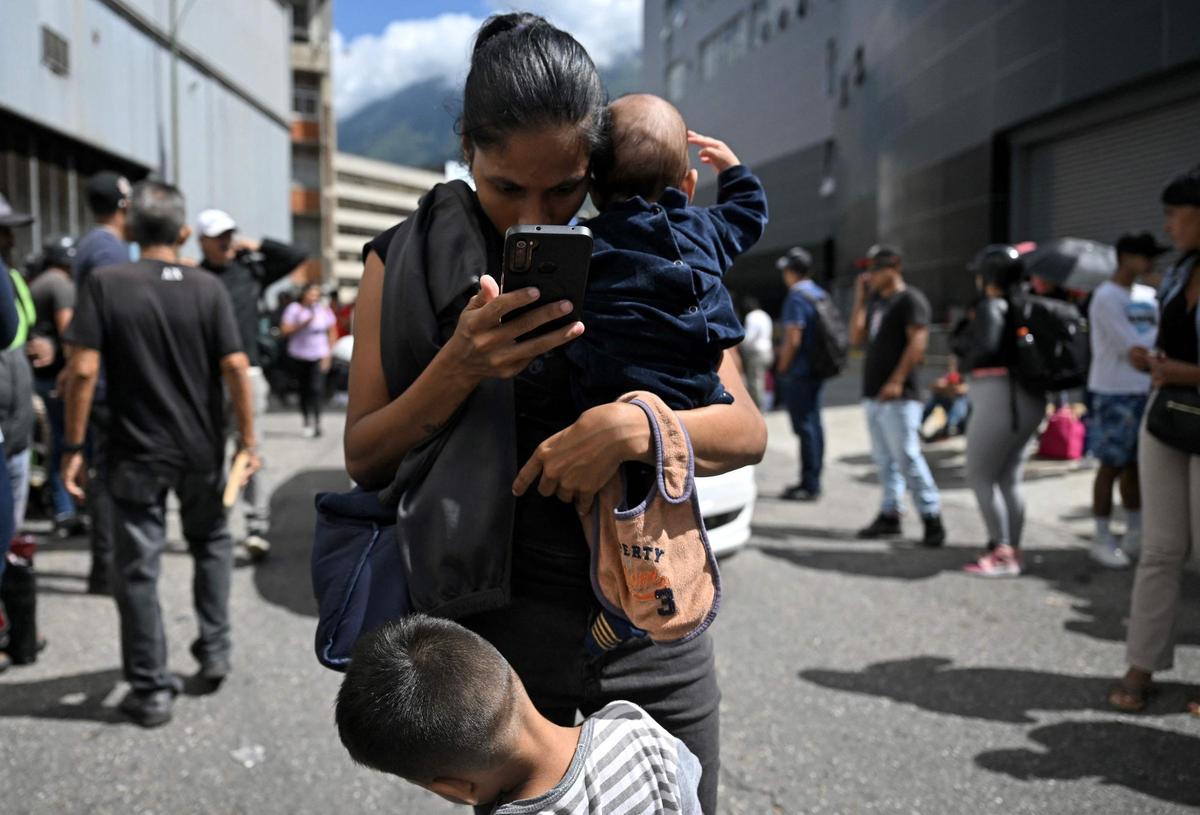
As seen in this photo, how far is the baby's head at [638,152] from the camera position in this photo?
160 centimetres

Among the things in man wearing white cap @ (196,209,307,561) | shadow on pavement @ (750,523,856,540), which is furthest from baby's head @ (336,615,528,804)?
shadow on pavement @ (750,523,856,540)

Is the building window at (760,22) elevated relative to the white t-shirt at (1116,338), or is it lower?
elevated

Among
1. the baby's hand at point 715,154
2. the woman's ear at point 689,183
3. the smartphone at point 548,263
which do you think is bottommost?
the smartphone at point 548,263

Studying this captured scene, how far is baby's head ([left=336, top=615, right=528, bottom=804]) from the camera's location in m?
1.42

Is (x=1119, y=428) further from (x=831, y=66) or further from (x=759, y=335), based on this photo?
(x=831, y=66)

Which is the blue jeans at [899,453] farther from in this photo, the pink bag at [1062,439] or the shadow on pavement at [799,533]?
the pink bag at [1062,439]

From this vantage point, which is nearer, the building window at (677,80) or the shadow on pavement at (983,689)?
the shadow on pavement at (983,689)

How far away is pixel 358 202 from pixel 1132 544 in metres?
107

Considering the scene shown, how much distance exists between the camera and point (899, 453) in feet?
22.7

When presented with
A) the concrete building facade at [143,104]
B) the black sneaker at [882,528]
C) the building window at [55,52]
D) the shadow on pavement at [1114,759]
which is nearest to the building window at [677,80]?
the concrete building facade at [143,104]

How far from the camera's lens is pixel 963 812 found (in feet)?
10.6

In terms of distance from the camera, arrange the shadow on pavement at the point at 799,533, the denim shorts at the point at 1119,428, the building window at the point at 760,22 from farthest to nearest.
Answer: the building window at the point at 760,22, the shadow on pavement at the point at 799,533, the denim shorts at the point at 1119,428

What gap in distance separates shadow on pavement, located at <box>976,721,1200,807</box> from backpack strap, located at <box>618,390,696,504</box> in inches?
108

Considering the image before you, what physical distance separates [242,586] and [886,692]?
12.6 ft
